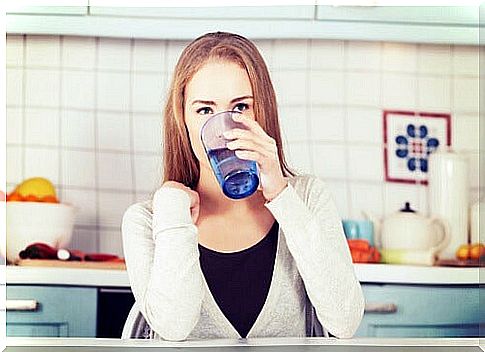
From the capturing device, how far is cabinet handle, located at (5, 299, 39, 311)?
2312 millimetres

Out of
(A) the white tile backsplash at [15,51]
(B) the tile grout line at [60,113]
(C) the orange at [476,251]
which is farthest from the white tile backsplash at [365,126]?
(A) the white tile backsplash at [15,51]

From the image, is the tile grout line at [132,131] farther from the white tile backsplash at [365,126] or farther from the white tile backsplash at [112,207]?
the white tile backsplash at [365,126]

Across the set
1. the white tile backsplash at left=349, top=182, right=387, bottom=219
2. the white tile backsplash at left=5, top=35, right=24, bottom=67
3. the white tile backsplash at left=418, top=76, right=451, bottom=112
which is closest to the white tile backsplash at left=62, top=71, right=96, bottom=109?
the white tile backsplash at left=5, top=35, right=24, bottom=67

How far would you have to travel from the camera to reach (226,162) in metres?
2.23

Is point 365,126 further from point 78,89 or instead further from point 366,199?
point 78,89

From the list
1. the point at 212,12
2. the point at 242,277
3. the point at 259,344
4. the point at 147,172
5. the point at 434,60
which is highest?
the point at 212,12

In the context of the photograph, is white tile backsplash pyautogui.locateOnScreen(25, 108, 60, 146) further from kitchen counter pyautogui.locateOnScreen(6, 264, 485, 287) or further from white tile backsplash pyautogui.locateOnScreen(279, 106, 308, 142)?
white tile backsplash pyautogui.locateOnScreen(279, 106, 308, 142)

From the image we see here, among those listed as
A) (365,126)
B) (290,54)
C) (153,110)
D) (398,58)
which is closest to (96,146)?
(153,110)

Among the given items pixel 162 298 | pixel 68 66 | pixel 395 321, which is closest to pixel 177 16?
pixel 68 66

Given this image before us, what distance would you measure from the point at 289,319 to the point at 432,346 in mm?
324

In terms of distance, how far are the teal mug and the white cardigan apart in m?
0.05

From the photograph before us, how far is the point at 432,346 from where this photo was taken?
7.55ft

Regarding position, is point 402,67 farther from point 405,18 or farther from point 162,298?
point 162,298

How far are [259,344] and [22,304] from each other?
539 mm
